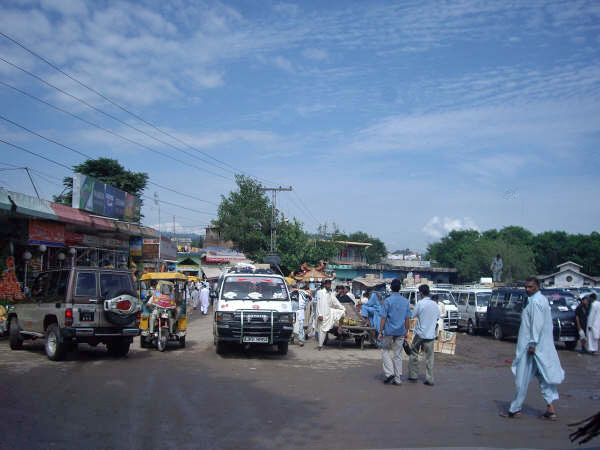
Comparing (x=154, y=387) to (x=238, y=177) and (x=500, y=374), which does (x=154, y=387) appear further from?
(x=238, y=177)

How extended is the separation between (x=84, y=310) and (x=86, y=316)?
0.14 m

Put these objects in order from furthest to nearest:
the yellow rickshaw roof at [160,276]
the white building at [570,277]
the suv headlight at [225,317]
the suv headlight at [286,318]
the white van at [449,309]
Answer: the white building at [570,277] → the white van at [449,309] → the yellow rickshaw roof at [160,276] → the suv headlight at [286,318] → the suv headlight at [225,317]

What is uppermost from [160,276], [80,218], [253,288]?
[80,218]

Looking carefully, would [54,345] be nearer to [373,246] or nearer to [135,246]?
[135,246]

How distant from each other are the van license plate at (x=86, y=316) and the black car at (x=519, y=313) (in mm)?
13448

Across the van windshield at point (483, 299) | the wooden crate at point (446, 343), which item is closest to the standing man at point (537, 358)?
the wooden crate at point (446, 343)

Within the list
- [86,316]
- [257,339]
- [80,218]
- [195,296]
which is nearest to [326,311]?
[257,339]

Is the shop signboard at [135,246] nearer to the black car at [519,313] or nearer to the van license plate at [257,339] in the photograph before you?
the black car at [519,313]

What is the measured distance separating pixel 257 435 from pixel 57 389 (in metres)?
4.10

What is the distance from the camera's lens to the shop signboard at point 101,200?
2417 centimetres

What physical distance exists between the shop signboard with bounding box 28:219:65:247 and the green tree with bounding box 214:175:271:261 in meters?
29.7

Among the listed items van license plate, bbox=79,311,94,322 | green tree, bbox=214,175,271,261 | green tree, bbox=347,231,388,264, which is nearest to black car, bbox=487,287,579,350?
van license plate, bbox=79,311,94,322

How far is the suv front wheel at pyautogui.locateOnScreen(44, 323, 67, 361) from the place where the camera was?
1178 centimetres

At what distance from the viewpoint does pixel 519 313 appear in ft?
65.0
